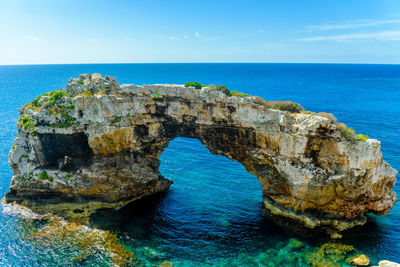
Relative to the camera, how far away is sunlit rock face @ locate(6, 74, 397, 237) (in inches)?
1073

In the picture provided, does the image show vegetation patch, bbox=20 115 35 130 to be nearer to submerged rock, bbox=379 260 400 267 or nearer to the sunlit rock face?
the sunlit rock face

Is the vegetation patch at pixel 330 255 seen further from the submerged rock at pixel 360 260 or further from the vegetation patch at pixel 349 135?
the vegetation patch at pixel 349 135

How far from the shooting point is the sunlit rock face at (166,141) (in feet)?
89.5

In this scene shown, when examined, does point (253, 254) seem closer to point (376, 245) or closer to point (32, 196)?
point (376, 245)

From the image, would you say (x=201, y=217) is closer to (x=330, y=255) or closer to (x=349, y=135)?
(x=330, y=255)

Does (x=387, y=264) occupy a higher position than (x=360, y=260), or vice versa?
(x=387, y=264)

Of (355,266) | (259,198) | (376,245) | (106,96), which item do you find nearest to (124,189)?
(106,96)


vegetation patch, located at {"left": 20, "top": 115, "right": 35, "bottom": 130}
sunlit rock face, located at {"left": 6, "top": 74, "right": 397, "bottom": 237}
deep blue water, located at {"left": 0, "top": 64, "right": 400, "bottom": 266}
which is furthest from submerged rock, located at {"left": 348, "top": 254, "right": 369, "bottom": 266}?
vegetation patch, located at {"left": 20, "top": 115, "right": 35, "bottom": 130}

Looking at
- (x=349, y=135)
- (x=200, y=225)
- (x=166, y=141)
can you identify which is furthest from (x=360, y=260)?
(x=166, y=141)

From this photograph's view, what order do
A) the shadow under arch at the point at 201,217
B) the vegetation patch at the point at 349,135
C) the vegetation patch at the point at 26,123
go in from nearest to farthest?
the vegetation patch at the point at 349,135
the shadow under arch at the point at 201,217
the vegetation patch at the point at 26,123

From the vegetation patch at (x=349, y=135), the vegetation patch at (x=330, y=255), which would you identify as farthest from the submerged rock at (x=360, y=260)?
the vegetation patch at (x=349, y=135)

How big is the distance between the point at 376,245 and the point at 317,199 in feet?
21.7

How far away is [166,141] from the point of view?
119ft

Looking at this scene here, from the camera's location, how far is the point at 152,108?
110 ft
